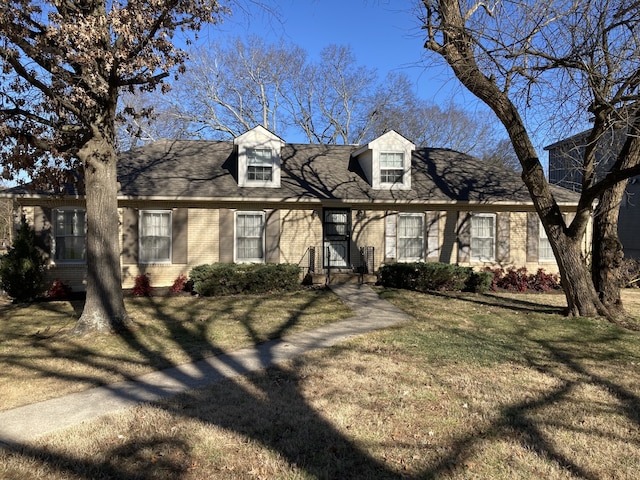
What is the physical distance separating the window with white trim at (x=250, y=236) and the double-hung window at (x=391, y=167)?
457cm

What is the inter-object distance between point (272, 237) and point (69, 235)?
20.3ft

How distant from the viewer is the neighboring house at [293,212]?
1436 cm

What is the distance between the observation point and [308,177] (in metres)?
16.6

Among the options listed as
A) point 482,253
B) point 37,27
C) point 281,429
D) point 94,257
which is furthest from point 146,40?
point 482,253

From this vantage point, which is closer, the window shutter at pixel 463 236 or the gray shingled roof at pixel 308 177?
the gray shingled roof at pixel 308 177

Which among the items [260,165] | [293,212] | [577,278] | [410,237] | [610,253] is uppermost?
[260,165]

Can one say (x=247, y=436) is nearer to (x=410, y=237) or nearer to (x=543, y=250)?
(x=410, y=237)

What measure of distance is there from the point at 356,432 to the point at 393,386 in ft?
4.58

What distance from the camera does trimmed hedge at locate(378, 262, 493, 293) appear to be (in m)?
13.7

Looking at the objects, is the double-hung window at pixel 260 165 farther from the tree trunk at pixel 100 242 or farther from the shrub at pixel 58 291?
the tree trunk at pixel 100 242

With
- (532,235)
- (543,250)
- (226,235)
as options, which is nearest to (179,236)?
→ (226,235)

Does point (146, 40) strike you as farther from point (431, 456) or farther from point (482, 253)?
point (482, 253)

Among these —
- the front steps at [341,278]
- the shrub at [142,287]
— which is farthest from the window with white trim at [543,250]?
the shrub at [142,287]

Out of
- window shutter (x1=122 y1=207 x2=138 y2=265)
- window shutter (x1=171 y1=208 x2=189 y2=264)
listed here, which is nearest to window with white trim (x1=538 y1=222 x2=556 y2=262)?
window shutter (x1=171 y1=208 x2=189 y2=264)
